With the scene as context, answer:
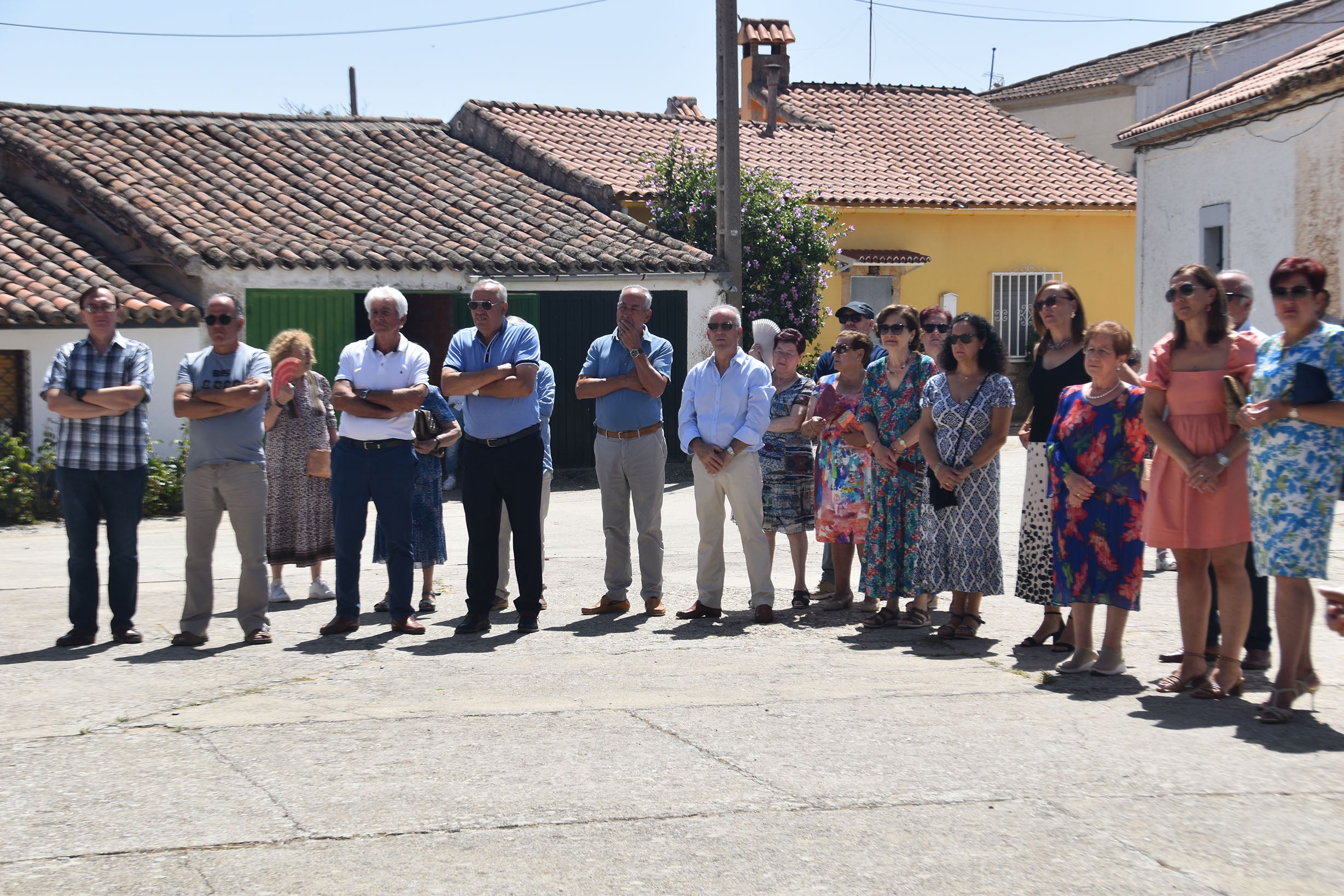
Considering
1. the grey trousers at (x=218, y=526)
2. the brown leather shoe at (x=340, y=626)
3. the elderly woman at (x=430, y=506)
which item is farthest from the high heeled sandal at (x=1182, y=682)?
the grey trousers at (x=218, y=526)

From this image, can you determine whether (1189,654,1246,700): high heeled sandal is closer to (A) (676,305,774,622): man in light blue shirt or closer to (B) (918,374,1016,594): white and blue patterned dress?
(B) (918,374,1016,594): white and blue patterned dress

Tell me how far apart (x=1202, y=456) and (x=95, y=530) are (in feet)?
19.1

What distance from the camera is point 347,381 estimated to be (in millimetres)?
7617

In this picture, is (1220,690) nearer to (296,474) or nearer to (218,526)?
(218,526)

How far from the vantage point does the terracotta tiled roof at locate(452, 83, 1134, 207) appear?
74.8 ft

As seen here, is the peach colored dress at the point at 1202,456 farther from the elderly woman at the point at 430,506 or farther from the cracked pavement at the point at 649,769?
the elderly woman at the point at 430,506

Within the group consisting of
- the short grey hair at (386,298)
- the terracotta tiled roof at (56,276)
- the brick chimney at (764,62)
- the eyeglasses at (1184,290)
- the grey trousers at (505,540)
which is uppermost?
the brick chimney at (764,62)

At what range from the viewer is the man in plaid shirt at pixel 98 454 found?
287 inches

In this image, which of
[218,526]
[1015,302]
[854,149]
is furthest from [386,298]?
[1015,302]

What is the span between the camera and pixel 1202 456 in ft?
19.8

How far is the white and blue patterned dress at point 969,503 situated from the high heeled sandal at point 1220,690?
143 cm

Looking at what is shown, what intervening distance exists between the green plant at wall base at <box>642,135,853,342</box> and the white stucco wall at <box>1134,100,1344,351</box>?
494 centimetres

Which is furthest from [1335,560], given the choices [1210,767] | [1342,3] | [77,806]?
[1342,3]

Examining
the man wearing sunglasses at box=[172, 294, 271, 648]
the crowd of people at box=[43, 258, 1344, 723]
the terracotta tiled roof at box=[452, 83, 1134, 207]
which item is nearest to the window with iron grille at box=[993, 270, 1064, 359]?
the terracotta tiled roof at box=[452, 83, 1134, 207]
